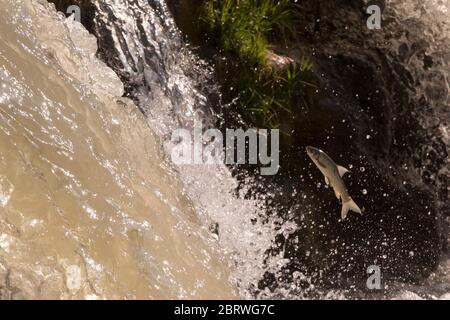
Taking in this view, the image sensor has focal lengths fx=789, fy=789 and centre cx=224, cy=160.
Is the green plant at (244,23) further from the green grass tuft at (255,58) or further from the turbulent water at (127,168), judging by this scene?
the turbulent water at (127,168)

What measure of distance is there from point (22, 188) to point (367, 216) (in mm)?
2555

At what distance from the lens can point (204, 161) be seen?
4121 mm

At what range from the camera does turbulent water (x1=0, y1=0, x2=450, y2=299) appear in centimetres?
251

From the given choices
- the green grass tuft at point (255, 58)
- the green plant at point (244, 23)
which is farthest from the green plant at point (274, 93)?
the green plant at point (244, 23)

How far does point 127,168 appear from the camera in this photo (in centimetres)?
312

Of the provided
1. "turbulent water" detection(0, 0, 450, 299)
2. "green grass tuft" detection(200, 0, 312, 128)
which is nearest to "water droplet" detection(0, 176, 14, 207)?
"turbulent water" detection(0, 0, 450, 299)

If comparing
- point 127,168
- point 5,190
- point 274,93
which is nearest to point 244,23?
point 274,93

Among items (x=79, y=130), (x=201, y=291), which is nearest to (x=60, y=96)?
(x=79, y=130)

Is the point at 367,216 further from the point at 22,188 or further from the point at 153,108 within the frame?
the point at 22,188

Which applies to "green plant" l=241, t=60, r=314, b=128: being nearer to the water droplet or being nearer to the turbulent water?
the turbulent water

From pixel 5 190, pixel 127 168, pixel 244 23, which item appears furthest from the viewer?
pixel 244 23

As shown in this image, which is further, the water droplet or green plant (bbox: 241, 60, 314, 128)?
green plant (bbox: 241, 60, 314, 128)

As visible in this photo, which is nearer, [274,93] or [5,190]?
[5,190]

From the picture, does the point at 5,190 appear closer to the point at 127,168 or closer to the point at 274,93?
the point at 127,168
